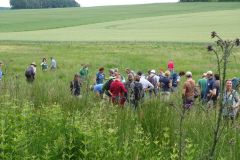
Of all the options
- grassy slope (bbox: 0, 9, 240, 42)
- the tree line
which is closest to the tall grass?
grassy slope (bbox: 0, 9, 240, 42)

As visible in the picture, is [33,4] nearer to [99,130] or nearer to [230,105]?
[99,130]

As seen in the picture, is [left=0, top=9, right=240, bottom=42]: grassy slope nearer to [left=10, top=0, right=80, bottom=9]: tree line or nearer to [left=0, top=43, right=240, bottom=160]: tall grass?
[left=0, top=43, right=240, bottom=160]: tall grass

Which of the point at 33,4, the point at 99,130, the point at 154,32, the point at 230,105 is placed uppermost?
the point at 230,105

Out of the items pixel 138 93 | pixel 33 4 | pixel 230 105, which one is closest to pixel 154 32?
pixel 138 93

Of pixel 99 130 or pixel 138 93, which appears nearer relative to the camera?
pixel 99 130

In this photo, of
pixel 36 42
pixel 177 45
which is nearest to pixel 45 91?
pixel 177 45

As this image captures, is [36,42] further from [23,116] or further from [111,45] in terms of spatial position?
[23,116]

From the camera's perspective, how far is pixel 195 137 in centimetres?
662

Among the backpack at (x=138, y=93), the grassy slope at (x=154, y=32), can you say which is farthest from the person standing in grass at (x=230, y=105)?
the grassy slope at (x=154, y=32)

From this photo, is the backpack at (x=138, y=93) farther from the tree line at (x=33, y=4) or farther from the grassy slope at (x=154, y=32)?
the tree line at (x=33, y=4)

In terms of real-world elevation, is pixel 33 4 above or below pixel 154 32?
below

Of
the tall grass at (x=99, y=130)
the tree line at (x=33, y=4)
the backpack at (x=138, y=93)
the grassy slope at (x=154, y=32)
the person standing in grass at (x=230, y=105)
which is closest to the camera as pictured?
the person standing in grass at (x=230, y=105)

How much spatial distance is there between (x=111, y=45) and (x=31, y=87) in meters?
34.2

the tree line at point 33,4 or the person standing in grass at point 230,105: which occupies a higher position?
the person standing in grass at point 230,105
